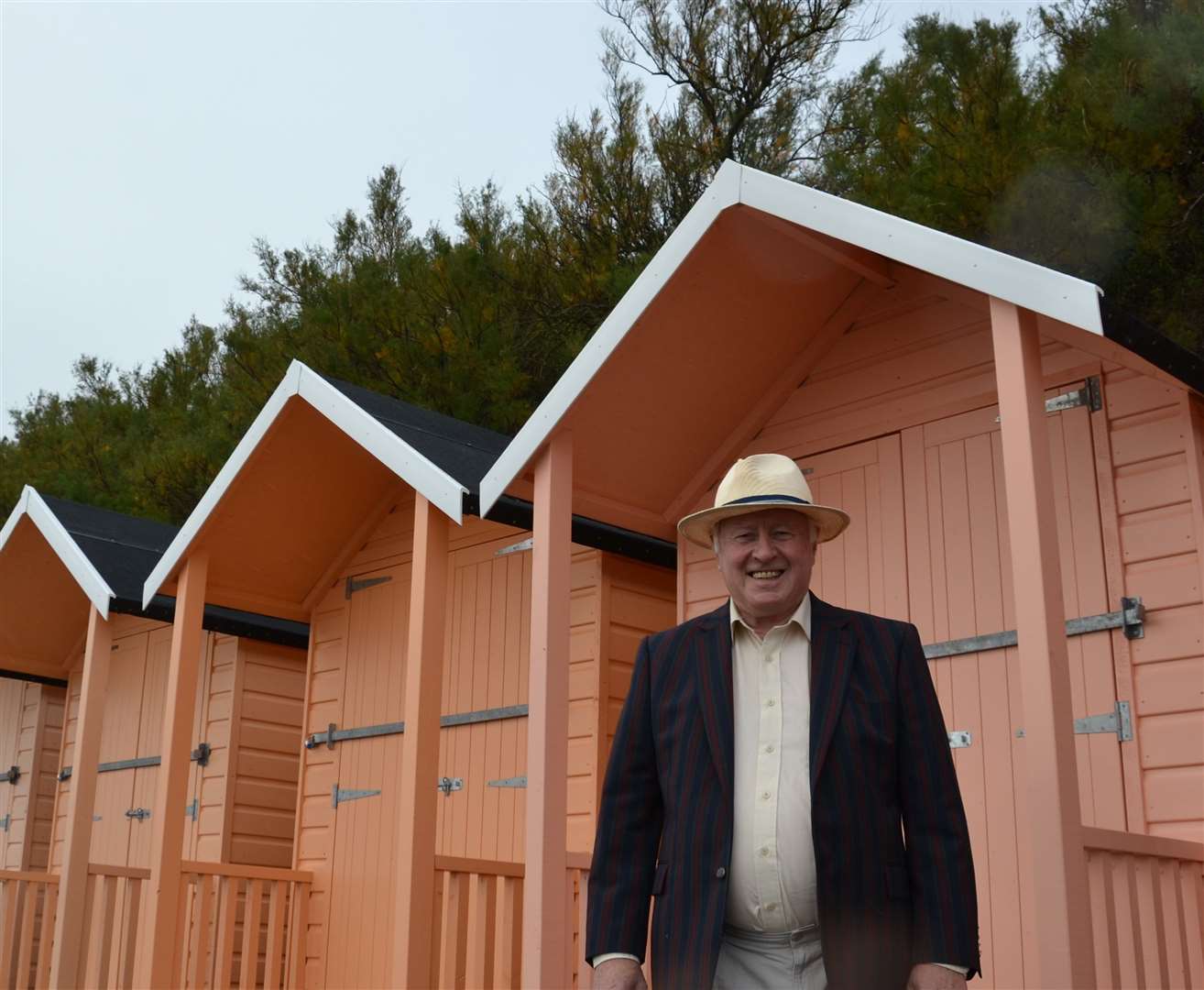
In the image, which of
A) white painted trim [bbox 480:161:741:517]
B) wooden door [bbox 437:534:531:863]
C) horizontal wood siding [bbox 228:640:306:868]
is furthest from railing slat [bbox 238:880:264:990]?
white painted trim [bbox 480:161:741:517]

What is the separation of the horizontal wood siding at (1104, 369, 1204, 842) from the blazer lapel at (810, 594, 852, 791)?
2.65 m

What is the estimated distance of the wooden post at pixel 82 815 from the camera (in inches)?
333

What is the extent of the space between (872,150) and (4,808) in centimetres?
896

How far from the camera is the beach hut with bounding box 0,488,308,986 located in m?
8.72

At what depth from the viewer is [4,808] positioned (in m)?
12.1

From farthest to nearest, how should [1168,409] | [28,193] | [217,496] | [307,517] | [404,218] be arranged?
[28,193] → [404,218] → [307,517] → [217,496] → [1168,409]

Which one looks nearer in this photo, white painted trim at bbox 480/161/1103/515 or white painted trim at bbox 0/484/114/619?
white painted trim at bbox 480/161/1103/515

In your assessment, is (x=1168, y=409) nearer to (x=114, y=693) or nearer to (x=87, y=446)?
(x=114, y=693)

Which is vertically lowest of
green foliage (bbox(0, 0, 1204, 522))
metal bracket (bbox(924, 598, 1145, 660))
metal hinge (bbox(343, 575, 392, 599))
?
metal bracket (bbox(924, 598, 1145, 660))

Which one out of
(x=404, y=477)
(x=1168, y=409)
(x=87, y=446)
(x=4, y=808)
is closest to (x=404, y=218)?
(x=87, y=446)

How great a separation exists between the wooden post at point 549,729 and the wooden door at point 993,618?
1.46 meters

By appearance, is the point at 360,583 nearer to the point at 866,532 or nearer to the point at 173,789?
the point at 173,789

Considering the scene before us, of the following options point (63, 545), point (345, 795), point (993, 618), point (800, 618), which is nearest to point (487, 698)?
point (345, 795)

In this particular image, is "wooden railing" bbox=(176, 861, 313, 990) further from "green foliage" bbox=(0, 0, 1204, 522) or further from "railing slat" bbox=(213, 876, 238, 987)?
"green foliage" bbox=(0, 0, 1204, 522)
